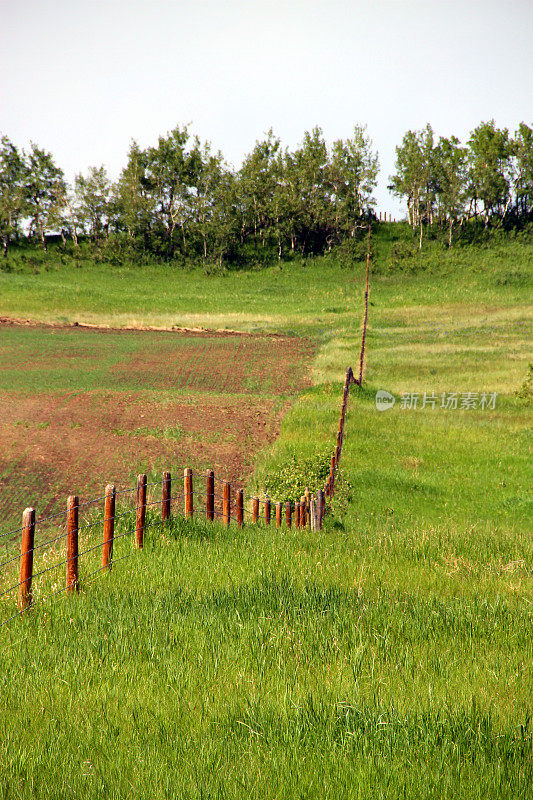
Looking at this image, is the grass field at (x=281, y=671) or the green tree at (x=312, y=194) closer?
the grass field at (x=281, y=671)

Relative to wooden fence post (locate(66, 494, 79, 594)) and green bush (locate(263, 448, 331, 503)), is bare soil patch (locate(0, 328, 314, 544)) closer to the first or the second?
green bush (locate(263, 448, 331, 503))

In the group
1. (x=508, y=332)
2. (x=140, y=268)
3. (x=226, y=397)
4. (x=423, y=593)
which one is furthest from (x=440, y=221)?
(x=423, y=593)

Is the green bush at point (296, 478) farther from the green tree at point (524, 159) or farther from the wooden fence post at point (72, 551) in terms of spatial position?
the green tree at point (524, 159)

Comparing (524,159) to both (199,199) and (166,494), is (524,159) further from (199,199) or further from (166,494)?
(166,494)

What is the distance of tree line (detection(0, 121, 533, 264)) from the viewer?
91.6 m

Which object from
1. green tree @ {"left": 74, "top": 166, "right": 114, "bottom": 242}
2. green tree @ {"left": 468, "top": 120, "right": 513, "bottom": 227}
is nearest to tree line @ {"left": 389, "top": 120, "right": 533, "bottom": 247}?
green tree @ {"left": 468, "top": 120, "right": 513, "bottom": 227}

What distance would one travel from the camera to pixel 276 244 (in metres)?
95.4

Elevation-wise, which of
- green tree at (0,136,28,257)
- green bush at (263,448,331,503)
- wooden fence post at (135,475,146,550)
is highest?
green tree at (0,136,28,257)

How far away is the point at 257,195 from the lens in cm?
9550

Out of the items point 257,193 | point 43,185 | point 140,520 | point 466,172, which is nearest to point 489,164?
point 466,172

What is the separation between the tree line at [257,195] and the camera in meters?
91.6

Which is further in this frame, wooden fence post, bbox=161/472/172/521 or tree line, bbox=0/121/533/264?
tree line, bbox=0/121/533/264

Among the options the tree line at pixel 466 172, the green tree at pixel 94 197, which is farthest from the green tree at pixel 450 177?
the green tree at pixel 94 197

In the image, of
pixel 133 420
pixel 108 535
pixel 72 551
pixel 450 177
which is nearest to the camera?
pixel 72 551
